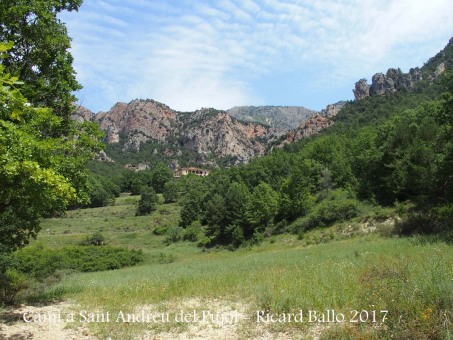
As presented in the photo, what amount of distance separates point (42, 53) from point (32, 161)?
5.83 m

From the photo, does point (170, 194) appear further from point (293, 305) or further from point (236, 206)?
point (293, 305)

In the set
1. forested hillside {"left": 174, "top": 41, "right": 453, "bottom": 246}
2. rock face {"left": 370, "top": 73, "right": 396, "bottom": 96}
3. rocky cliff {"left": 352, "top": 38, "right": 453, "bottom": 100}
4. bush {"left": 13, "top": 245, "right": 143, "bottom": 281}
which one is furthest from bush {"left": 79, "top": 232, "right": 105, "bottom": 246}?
rock face {"left": 370, "top": 73, "right": 396, "bottom": 96}

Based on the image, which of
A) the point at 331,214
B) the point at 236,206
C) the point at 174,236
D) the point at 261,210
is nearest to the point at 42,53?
the point at 331,214

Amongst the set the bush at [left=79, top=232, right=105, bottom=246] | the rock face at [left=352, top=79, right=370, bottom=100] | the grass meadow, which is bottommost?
the bush at [left=79, top=232, right=105, bottom=246]

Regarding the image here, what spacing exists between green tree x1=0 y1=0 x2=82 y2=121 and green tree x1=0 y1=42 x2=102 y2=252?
972 mm

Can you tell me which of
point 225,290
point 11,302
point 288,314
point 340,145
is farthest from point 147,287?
point 340,145

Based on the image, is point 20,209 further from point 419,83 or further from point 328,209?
point 419,83

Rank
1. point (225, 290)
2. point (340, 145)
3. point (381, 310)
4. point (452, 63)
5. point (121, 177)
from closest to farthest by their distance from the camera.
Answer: point (381, 310)
point (225, 290)
point (340, 145)
point (452, 63)
point (121, 177)

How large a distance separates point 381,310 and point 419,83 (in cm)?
15663

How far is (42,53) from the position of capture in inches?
434

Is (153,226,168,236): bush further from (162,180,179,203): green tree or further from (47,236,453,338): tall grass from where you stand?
(47,236,453,338): tall grass

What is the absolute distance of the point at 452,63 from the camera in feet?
431

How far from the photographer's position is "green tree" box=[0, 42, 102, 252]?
4559 millimetres

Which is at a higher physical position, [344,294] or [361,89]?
[361,89]
